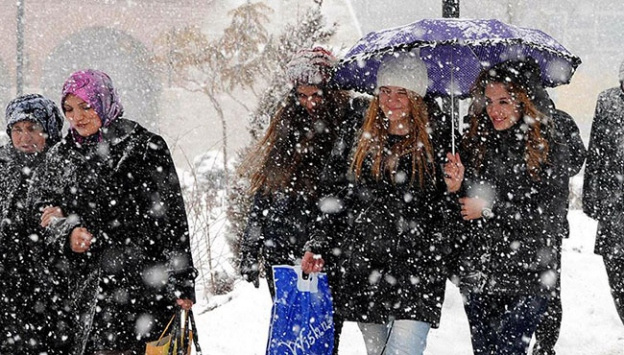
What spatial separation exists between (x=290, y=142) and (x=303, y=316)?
0.96 metres

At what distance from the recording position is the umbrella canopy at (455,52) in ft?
12.5

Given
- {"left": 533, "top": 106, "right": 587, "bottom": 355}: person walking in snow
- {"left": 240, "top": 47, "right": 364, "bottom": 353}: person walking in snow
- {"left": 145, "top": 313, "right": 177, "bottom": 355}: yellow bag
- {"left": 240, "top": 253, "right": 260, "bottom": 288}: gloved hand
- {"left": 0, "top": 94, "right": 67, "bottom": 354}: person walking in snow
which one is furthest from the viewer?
{"left": 533, "top": 106, "right": 587, "bottom": 355}: person walking in snow

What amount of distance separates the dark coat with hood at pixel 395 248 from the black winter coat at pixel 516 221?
0.27 meters

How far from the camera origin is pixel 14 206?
4.09m

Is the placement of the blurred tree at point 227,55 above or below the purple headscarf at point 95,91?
above

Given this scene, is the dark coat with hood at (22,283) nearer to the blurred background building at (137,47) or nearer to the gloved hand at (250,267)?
the gloved hand at (250,267)

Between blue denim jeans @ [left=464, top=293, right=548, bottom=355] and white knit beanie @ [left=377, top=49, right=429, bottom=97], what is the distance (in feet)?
3.65

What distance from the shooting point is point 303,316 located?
406cm

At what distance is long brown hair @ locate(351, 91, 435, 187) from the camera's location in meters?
3.80

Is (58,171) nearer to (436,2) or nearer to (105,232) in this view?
(105,232)

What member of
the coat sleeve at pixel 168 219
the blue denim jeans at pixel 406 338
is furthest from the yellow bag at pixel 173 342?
the blue denim jeans at pixel 406 338

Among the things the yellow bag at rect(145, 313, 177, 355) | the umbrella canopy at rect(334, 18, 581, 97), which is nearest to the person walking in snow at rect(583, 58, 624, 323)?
the umbrella canopy at rect(334, 18, 581, 97)

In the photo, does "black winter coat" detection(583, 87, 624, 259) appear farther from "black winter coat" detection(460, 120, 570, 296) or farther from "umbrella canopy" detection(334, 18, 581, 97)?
"black winter coat" detection(460, 120, 570, 296)

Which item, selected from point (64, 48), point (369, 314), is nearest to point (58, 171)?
point (369, 314)
